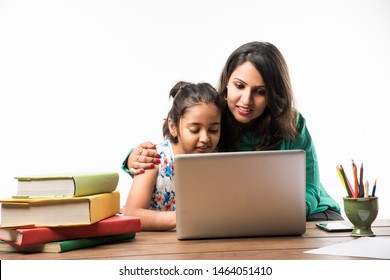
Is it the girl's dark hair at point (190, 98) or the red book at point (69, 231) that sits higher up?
the girl's dark hair at point (190, 98)

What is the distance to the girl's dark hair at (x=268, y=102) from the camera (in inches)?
83.4

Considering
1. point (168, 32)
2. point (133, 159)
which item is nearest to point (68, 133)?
→ point (168, 32)

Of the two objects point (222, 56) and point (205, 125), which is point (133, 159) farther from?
point (222, 56)

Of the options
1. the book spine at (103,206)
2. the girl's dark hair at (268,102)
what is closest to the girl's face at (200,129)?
the girl's dark hair at (268,102)

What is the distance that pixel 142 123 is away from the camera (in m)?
3.75

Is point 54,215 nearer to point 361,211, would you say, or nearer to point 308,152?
point 361,211

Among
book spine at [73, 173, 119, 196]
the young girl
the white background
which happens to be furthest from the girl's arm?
the white background

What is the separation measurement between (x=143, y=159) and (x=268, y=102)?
0.55 meters

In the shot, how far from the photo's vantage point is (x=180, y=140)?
2.09 metres

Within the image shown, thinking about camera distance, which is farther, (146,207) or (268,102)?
(268,102)

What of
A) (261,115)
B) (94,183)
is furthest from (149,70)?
(94,183)

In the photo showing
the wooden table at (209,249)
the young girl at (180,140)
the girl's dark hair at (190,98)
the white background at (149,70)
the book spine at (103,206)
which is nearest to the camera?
the wooden table at (209,249)

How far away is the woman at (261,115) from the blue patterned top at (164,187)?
94 millimetres

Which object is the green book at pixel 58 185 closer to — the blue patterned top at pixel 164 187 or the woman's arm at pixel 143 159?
the woman's arm at pixel 143 159
